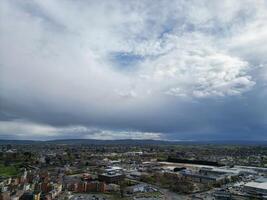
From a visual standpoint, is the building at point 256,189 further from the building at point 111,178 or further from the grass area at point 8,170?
the grass area at point 8,170

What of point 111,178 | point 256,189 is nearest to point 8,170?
point 111,178

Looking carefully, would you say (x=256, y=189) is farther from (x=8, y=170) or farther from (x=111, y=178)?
(x=8, y=170)

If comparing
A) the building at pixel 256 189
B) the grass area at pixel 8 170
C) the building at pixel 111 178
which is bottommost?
the building at pixel 256 189

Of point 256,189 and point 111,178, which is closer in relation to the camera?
point 256,189

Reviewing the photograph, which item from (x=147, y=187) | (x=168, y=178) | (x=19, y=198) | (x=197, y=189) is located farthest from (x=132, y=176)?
(x=19, y=198)

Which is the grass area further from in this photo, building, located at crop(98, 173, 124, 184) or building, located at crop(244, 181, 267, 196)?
building, located at crop(244, 181, 267, 196)

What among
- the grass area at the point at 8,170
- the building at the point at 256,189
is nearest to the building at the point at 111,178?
the grass area at the point at 8,170

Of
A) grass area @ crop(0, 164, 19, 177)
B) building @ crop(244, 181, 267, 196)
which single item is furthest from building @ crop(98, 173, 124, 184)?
building @ crop(244, 181, 267, 196)

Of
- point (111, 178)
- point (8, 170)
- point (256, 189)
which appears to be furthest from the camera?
point (8, 170)

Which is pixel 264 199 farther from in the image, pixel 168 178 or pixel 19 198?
pixel 19 198
